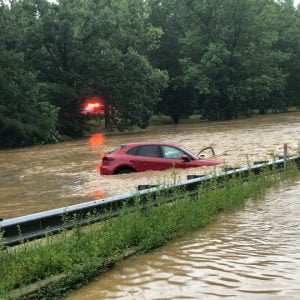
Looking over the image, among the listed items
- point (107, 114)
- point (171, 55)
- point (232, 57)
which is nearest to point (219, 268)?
point (107, 114)

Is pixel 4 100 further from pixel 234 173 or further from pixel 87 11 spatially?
pixel 234 173

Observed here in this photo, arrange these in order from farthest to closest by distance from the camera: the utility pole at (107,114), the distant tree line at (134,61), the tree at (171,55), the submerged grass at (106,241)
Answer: the tree at (171,55) → the utility pole at (107,114) → the distant tree line at (134,61) → the submerged grass at (106,241)

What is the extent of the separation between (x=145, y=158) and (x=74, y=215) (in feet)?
30.2

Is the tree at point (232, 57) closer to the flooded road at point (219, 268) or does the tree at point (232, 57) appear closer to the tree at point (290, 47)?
the tree at point (290, 47)

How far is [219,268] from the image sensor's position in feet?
21.6

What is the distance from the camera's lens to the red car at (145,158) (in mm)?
16609

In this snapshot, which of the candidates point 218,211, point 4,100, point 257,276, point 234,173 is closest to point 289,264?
point 257,276

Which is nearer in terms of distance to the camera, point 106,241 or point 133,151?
point 106,241

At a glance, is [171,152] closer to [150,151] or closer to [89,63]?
[150,151]

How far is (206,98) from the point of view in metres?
72.6

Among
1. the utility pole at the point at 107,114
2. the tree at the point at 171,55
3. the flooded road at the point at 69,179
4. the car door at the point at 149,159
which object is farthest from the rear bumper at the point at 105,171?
the tree at the point at 171,55

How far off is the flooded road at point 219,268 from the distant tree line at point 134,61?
35851mm

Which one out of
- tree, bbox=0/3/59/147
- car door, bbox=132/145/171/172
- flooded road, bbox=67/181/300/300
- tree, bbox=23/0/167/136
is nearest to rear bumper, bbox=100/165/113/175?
car door, bbox=132/145/171/172

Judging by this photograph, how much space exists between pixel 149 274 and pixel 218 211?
12.2 ft
